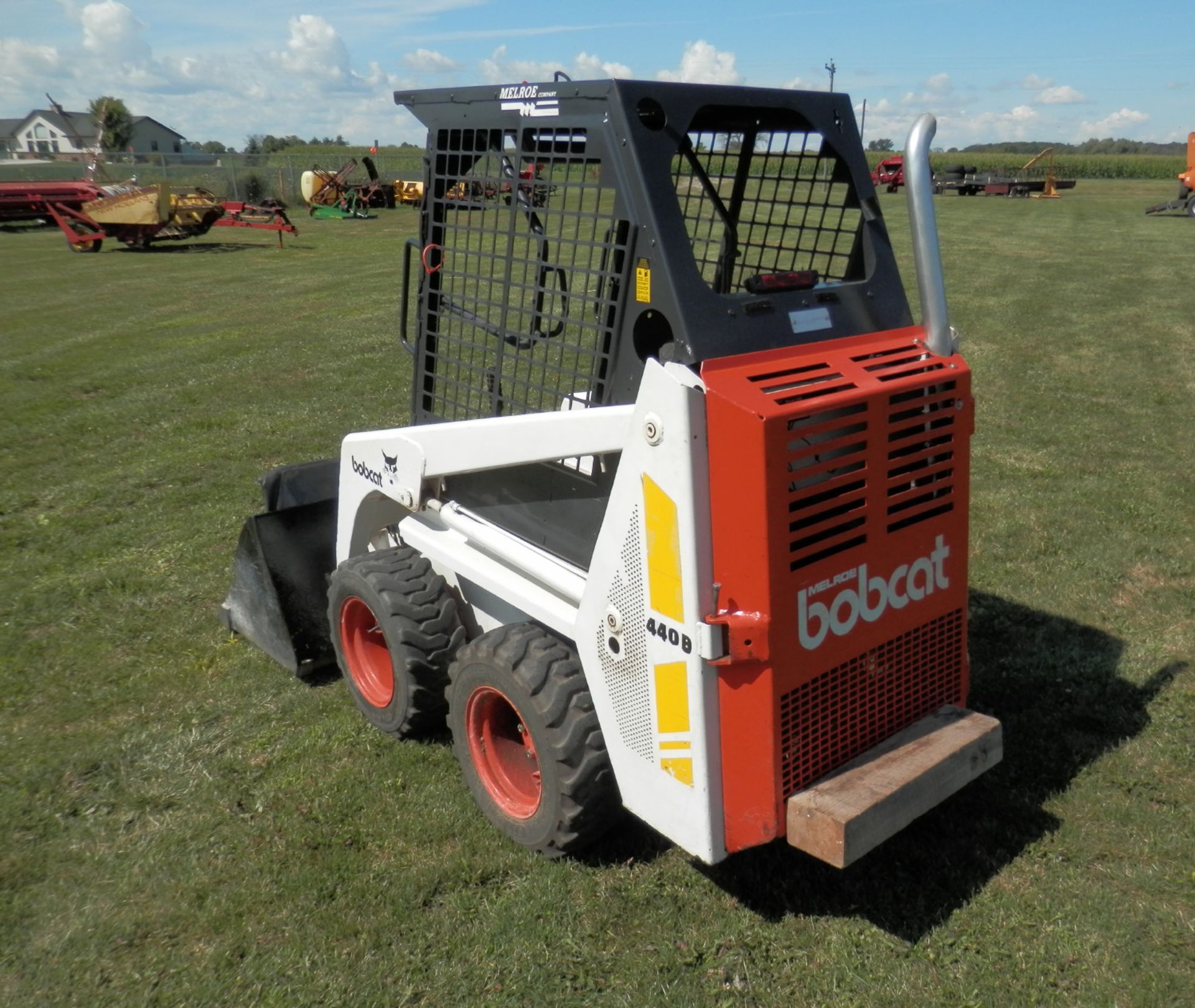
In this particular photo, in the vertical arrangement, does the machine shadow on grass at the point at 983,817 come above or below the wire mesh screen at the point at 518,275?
below

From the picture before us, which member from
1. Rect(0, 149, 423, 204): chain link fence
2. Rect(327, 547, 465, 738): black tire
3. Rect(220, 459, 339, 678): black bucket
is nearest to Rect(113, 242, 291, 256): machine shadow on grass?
Rect(0, 149, 423, 204): chain link fence

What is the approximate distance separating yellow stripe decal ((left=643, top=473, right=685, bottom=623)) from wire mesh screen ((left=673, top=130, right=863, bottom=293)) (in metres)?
0.94

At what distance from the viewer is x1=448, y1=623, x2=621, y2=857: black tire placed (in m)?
3.17

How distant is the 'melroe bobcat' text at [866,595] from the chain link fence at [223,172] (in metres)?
30.6

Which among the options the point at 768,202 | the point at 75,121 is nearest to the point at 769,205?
the point at 768,202

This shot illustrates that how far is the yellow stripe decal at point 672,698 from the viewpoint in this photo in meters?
2.83

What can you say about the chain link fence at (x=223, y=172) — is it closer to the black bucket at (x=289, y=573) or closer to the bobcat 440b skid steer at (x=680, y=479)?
the black bucket at (x=289, y=573)

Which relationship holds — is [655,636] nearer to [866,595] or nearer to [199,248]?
[866,595]

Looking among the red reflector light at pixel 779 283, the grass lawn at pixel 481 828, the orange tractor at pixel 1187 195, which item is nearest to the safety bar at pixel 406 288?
the red reflector light at pixel 779 283

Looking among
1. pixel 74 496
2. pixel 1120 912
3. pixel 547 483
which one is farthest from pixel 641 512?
pixel 74 496

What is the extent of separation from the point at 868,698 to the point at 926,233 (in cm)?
134

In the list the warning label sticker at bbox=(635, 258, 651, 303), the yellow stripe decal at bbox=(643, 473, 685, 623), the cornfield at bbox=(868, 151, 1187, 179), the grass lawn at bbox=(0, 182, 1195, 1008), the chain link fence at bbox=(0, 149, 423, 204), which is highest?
the cornfield at bbox=(868, 151, 1187, 179)

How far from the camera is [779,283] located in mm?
3113

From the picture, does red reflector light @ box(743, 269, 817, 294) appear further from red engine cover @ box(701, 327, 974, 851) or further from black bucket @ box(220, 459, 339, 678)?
black bucket @ box(220, 459, 339, 678)
